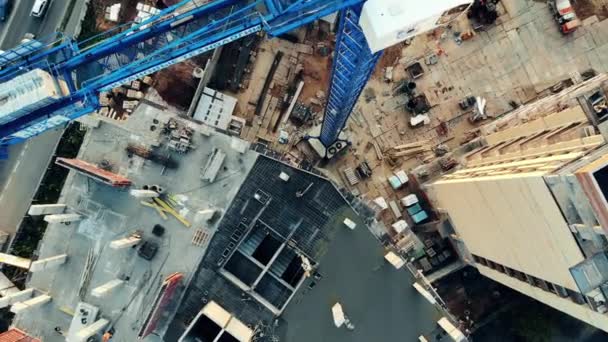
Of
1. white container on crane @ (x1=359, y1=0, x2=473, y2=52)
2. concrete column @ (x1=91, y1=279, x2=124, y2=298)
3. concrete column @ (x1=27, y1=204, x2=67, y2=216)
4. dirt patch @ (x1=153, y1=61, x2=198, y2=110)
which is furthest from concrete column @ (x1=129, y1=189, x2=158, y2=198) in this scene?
white container on crane @ (x1=359, y1=0, x2=473, y2=52)

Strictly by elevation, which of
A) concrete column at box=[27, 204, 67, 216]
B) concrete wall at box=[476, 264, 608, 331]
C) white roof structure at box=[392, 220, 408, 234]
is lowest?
concrete wall at box=[476, 264, 608, 331]

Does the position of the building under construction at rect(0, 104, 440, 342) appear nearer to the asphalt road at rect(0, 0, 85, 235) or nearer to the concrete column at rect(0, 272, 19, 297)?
the concrete column at rect(0, 272, 19, 297)

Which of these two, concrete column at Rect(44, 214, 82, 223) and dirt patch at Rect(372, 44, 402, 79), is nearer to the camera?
concrete column at Rect(44, 214, 82, 223)

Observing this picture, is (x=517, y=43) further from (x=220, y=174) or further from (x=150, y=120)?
(x=150, y=120)

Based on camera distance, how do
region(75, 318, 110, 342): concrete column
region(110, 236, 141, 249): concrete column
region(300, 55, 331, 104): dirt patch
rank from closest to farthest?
region(75, 318, 110, 342): concrete column, region(110, 236, 141, 249): concrete column, region(300, 55, 331, 104): dirt patch

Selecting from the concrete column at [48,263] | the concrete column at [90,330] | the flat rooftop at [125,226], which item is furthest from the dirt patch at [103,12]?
the concrete column at [90,330]

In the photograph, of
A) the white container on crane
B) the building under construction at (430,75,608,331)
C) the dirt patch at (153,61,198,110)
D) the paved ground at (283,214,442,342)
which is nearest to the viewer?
the white container on crane

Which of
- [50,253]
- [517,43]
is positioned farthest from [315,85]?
[50,253]
